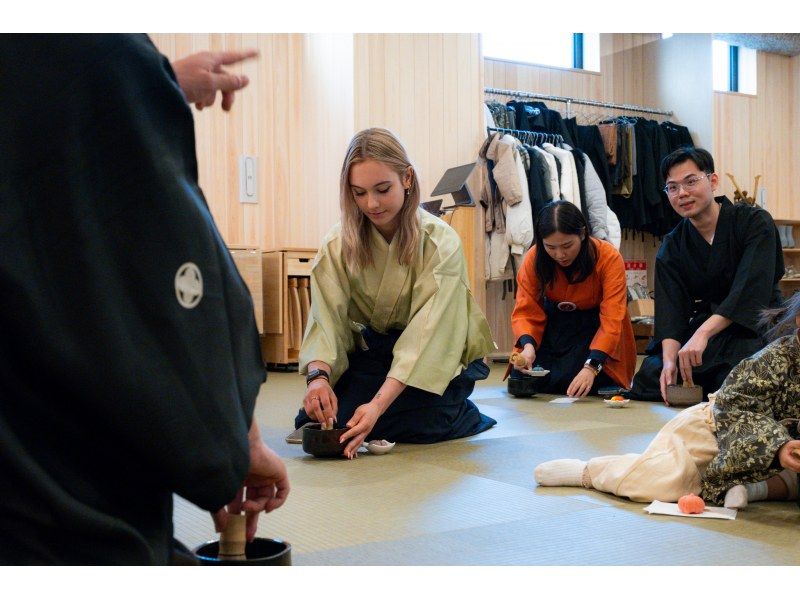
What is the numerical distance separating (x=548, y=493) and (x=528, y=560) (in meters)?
0.60

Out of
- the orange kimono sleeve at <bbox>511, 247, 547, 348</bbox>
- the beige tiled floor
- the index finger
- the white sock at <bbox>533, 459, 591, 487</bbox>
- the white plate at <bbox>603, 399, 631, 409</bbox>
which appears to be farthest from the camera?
the orange kimono sleeve at <bbox>511, 247, 547, 348</bbox>

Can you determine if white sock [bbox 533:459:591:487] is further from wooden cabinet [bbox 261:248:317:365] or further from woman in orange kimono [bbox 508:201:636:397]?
wooden cabinet [bbox 261:248:317:365]

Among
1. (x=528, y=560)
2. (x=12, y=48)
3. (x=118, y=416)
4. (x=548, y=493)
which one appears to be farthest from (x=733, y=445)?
(x=12, y=48)

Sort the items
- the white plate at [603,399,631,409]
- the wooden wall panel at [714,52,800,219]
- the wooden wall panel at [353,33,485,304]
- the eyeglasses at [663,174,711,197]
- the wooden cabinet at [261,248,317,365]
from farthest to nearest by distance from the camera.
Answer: the wooden wall panel at [714,52,800,219]
the wooden wall panel at [353,33,485,304]
the wooden cabinet at [261,248,317,365]
the white plate at [603,399,631,409]
the eyeglasses at [663,174,711,197]

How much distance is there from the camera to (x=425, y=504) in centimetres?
201

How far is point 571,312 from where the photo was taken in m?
4.30

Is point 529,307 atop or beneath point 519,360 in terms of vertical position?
atop

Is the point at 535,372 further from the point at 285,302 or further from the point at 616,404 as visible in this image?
the point at 285,302

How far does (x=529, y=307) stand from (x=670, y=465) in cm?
233

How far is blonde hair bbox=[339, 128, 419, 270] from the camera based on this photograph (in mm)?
2662

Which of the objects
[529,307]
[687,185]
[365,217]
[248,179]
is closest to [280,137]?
[248,179]

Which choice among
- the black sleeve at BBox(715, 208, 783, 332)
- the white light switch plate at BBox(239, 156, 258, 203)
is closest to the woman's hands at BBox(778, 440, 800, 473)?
the black sleeve at BBox(715, 208, 783, 332)

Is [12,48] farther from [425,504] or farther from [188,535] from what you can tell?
[425,504]

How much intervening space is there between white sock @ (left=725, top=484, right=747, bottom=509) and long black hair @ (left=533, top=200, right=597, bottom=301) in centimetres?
212
